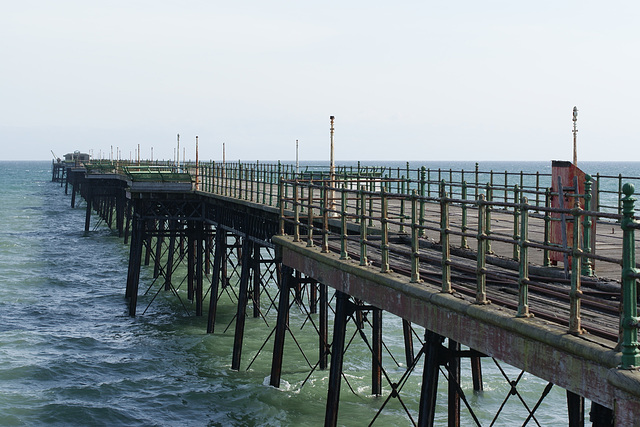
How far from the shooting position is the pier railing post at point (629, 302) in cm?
589

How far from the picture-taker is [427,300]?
897cm

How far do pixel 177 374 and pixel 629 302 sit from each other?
15.0m

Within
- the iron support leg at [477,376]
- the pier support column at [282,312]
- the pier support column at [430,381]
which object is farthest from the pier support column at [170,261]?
the pier support column at [430,381]

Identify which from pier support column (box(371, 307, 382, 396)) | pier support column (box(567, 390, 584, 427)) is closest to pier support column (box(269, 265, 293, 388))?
pier support column (box(371, 307, 382, 396))

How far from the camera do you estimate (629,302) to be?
19.4 feet

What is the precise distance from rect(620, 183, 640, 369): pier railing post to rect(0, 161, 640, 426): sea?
15.4 ft

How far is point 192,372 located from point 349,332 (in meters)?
6.24

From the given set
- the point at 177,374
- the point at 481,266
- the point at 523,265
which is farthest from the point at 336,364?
the point at 177,374

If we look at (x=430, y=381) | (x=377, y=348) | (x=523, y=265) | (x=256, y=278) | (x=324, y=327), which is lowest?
(x=324, y=327)

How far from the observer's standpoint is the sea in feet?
53.2

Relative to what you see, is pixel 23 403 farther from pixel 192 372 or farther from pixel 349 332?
pixel 349 332

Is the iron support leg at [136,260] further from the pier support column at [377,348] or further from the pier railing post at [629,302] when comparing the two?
the pier railing post at [629,302]

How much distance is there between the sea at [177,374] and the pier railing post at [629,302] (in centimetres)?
469

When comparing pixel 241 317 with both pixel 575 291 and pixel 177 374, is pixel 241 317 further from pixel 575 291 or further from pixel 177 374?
pixel 575 291
